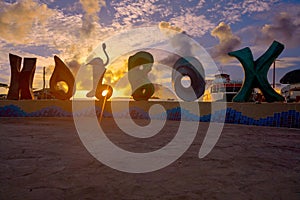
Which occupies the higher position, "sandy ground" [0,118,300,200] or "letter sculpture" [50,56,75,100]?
"letter sculpture" [50,56,75,100]

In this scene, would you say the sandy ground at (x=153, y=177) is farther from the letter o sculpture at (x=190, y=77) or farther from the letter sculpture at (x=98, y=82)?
the letter sculpture at (x=98, y=82)

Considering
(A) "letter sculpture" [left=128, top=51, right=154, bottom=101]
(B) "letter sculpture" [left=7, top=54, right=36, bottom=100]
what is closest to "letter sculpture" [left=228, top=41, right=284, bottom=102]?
(A) "letter sculpture" [left=128, top=51, right=154, bottom=101]

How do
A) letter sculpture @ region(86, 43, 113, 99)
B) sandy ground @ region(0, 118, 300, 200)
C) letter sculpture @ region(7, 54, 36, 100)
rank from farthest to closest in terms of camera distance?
1. letter sculpture @ region(7, 54, 36, 100)
2. letter sculpture @ region(86, 43, 113, 99)
3. sandy ground @ region(0, 118, 300, 200)

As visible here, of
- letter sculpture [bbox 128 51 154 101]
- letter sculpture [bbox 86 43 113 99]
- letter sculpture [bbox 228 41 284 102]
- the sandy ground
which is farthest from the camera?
letter sculpture [bbox 86 43 113 99]

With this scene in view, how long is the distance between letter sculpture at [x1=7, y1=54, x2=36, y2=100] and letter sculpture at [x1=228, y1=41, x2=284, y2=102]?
45.7 feet

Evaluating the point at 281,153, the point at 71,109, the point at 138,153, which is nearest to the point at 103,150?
the point at 138,153

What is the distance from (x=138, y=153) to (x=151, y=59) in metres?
10.8

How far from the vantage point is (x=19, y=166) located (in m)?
4.23

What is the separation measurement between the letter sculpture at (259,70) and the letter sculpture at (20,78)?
1393 centimetres

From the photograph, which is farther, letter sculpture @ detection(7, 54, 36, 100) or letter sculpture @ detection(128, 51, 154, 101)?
letter sculpture @ detection(7, 54, 36, 100)

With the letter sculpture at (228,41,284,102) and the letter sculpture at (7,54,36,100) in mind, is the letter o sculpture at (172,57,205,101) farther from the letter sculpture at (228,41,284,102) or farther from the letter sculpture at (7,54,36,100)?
the letter sculpture at (7,54,36,100)

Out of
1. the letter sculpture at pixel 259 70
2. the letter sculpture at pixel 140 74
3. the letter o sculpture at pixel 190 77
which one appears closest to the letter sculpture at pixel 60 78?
the letter sculpture at pixel 140 74

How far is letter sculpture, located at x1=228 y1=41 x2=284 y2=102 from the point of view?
519 inches

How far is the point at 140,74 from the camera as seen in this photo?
50.1 ft
